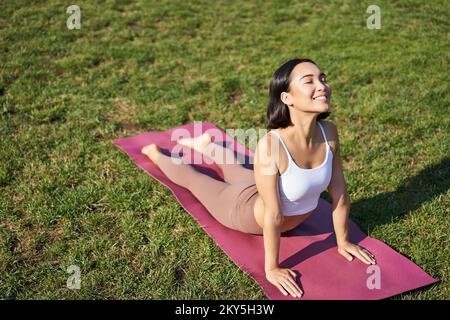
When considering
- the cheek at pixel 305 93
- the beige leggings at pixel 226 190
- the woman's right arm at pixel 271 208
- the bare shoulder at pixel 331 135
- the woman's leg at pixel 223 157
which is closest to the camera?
the cheek at pixel 305 93

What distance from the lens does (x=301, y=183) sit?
3.27 metres

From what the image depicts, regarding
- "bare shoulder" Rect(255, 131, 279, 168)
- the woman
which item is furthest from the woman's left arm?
"bare shoulder" Rect(255, 131, 279, 168)

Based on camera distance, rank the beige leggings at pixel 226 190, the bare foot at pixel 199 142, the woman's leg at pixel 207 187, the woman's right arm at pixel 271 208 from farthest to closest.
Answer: the bare foot at pixel 199 142, the woman's leg at pixel 207 187, the beige leggings at pixel 226 190, the woman's right arm at pixel 271 208

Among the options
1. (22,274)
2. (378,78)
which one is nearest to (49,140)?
(22,274)

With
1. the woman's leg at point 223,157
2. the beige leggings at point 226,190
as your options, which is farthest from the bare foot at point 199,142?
the beige leggings at point 226,190

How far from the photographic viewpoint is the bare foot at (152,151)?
466cm

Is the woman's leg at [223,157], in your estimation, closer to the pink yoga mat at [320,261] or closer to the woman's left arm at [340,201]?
the pink yoga mat at [320,261]

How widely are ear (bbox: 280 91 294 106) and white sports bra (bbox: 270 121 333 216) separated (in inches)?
8.6

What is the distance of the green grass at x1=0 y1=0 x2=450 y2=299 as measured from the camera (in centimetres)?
352

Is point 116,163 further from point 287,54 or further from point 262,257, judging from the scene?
point 287,54

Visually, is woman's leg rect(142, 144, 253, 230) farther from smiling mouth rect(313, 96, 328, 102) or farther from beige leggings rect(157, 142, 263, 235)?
smiling mouth rect(313, 96, 328, 102)

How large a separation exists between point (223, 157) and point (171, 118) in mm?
1389

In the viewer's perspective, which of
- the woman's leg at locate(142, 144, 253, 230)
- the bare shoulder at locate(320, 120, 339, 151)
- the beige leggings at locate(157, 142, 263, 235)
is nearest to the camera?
the bare shoulder at locate(320, 120, 339, 151)

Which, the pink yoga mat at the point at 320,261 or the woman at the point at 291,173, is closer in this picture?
the woman at the point at 291,173
